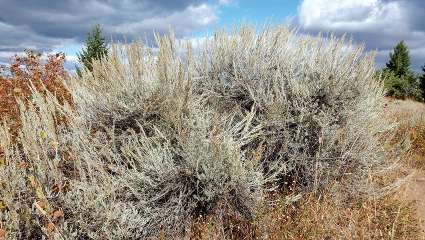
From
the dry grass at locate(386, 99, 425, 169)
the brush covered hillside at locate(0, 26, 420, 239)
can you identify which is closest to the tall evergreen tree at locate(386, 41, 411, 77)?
the dry grass at locate(386, 99, 425, 169)

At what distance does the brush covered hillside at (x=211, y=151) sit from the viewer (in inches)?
197

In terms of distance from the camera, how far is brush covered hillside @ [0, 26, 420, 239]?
5.00 m

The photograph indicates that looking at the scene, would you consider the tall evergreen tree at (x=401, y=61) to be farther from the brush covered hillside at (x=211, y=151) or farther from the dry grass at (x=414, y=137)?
the brush covered hillside at (x=211, y=151)

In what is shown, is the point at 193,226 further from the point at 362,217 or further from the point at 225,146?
Result: the point at 362,217

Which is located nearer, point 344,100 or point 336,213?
point 336,213

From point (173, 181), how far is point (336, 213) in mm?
2064

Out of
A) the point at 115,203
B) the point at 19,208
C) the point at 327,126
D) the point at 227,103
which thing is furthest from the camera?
the point at 227,103

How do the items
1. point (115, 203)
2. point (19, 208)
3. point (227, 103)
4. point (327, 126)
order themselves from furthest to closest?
point (227, 103) → point (327, 126) → point (115, 203) → point (19, 208)

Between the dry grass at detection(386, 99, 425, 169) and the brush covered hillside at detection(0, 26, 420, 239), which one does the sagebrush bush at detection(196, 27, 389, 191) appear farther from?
the dry grass at detection(386, 99, 425, 169)

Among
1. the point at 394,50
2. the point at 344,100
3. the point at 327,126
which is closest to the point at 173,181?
the point at 327,126

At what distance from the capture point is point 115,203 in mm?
5230

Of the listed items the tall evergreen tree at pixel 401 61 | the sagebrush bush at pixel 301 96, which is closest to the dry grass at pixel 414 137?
the sagebrush bush at pixel 301 96

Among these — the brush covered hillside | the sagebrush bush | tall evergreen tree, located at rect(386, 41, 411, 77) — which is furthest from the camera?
tall evergreen tree, located at rect(386, 41, 411, 77)

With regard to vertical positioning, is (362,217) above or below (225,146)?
below
